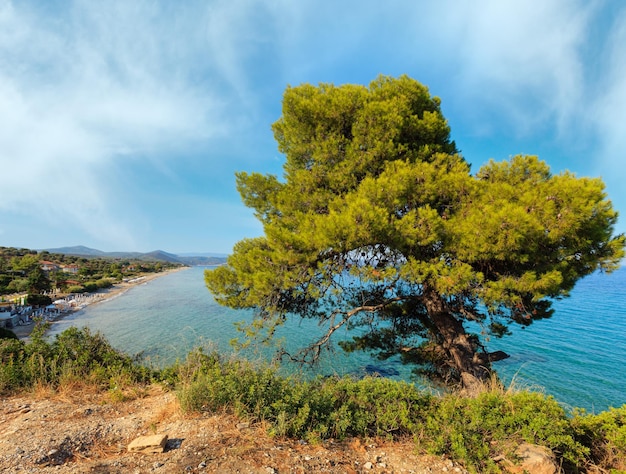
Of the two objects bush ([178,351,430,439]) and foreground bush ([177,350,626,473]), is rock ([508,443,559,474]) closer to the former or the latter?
foreground bush ([177,350,626,473])

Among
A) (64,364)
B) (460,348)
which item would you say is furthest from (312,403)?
(64,364)

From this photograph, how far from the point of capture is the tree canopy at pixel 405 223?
15.1 ft

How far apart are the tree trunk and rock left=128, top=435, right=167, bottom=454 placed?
4.91 metres

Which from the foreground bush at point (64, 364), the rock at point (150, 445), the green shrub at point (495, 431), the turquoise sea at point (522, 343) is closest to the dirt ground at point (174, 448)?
the rock at point (150, 445)

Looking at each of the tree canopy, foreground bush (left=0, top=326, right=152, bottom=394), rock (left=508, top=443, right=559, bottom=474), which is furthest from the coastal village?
rock (left=508, top=443, right=559, bottom=474)

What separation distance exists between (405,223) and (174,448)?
416 centimetres

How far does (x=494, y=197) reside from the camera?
16.1 feet

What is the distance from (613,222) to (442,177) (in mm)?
2727

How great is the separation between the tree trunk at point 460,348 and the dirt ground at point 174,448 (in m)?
3.16

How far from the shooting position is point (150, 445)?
2.85 m

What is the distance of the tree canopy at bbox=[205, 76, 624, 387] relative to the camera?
4.61m

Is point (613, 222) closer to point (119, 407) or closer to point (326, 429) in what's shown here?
point (326, 429)

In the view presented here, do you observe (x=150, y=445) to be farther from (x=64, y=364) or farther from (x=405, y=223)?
(x=405, y=223)

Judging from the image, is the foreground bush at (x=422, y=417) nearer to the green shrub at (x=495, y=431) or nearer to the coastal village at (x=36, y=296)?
the green shrub at (x=495, y=431)
